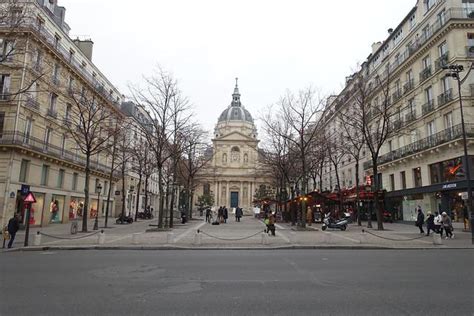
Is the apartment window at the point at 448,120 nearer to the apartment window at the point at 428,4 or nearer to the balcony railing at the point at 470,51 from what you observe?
the balcony railing at the point at 470,51

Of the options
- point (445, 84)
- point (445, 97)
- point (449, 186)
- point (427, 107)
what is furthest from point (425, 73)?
point (449, 186)

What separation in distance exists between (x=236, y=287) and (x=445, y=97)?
26.8 m

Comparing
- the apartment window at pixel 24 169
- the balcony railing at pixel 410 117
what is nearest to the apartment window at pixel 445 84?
the balcony railing at pixel 410 117

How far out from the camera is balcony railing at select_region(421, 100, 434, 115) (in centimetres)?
2918

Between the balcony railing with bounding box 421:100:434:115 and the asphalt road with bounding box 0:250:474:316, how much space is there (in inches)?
833

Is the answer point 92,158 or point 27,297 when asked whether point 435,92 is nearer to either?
point 27,297

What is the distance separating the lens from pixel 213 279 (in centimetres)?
845

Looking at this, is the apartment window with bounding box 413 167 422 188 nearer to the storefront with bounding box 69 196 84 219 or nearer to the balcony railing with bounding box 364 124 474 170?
the balcony railing with bounding box 364 124 474 170

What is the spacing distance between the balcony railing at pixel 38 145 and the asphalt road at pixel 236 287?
16.1 m

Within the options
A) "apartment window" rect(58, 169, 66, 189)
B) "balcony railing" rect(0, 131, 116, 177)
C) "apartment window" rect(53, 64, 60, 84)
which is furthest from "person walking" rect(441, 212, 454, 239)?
"apartment window" rect(53, 64, 60, 84)

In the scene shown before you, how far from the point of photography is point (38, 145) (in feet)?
91.6

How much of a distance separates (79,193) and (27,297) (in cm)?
3139

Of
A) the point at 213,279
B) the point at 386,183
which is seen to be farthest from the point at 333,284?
the point at 386,183

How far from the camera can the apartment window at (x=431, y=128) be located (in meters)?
29.4
